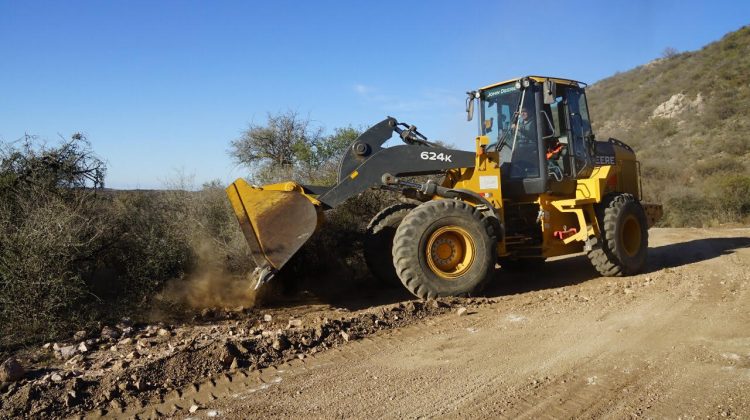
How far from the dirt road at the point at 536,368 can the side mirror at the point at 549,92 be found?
2732mm

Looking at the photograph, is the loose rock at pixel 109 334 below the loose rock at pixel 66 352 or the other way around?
the other way around

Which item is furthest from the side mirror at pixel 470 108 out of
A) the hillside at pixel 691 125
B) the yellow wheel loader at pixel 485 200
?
the hillside at pixel 691 125

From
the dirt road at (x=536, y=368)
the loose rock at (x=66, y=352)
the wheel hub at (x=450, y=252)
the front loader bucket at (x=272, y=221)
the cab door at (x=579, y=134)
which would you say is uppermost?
the cab door at (x=579, y=134)

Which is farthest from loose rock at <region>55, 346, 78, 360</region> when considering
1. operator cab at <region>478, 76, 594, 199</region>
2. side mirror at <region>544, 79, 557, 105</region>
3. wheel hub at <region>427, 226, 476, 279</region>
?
side mirror at <region>544, 79, 557, 105</region>

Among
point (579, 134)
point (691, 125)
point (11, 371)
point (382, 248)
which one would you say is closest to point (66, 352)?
point (11, 371)

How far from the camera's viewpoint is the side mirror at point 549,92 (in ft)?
24.5

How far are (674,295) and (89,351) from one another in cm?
660

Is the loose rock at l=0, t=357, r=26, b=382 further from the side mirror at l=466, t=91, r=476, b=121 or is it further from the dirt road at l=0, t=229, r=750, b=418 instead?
the side mirror at l=466, t=91, r=476, b=121

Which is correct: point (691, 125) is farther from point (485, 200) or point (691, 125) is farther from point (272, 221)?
point (272, 221)

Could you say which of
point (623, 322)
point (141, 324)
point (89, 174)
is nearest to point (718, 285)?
point (623, 322)

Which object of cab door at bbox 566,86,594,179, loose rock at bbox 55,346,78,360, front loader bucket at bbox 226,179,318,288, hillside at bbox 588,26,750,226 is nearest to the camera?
loose rock at bbox 55,346,78,360

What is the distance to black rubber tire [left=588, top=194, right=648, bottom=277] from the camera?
793 cm

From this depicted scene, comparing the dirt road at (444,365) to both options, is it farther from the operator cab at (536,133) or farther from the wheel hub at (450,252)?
the operator cab at (536,133)

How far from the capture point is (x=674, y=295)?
260 inches
